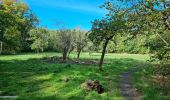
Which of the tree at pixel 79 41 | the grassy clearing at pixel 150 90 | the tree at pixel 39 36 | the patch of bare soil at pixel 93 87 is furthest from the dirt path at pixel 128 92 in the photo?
the tree at pixel 39 36

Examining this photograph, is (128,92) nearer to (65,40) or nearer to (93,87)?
(93,87)

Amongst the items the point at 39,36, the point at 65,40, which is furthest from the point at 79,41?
the point at 39,36

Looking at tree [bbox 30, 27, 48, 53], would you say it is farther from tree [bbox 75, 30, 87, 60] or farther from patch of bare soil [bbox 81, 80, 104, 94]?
patch of bare soil [bbox 81, 80, 104, 94]

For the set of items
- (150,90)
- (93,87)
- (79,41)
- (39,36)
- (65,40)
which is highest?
(39,36)

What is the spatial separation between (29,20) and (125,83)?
91.2 m

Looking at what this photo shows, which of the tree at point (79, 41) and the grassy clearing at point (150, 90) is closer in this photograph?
the grassy clearing at point (150, 90)

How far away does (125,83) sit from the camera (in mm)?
31688

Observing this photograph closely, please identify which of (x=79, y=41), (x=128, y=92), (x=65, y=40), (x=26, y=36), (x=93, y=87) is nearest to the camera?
(x=93, y=87)

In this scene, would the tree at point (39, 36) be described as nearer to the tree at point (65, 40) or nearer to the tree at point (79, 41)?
the tree at point (79, 41)

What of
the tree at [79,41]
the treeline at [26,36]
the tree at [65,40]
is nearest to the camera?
the treeline at [26,36]

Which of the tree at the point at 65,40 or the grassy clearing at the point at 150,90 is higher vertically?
the tree at the point at 65,40

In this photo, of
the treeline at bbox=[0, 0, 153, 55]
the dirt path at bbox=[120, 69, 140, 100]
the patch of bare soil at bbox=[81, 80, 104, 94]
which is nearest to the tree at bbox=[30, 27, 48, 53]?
the treeline at bbox=[0, 0, 153, 55]

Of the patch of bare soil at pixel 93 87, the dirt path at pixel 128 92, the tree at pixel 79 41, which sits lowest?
the dirt path at pixel 128 92

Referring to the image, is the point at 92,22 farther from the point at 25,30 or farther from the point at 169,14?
the point at 25,30
